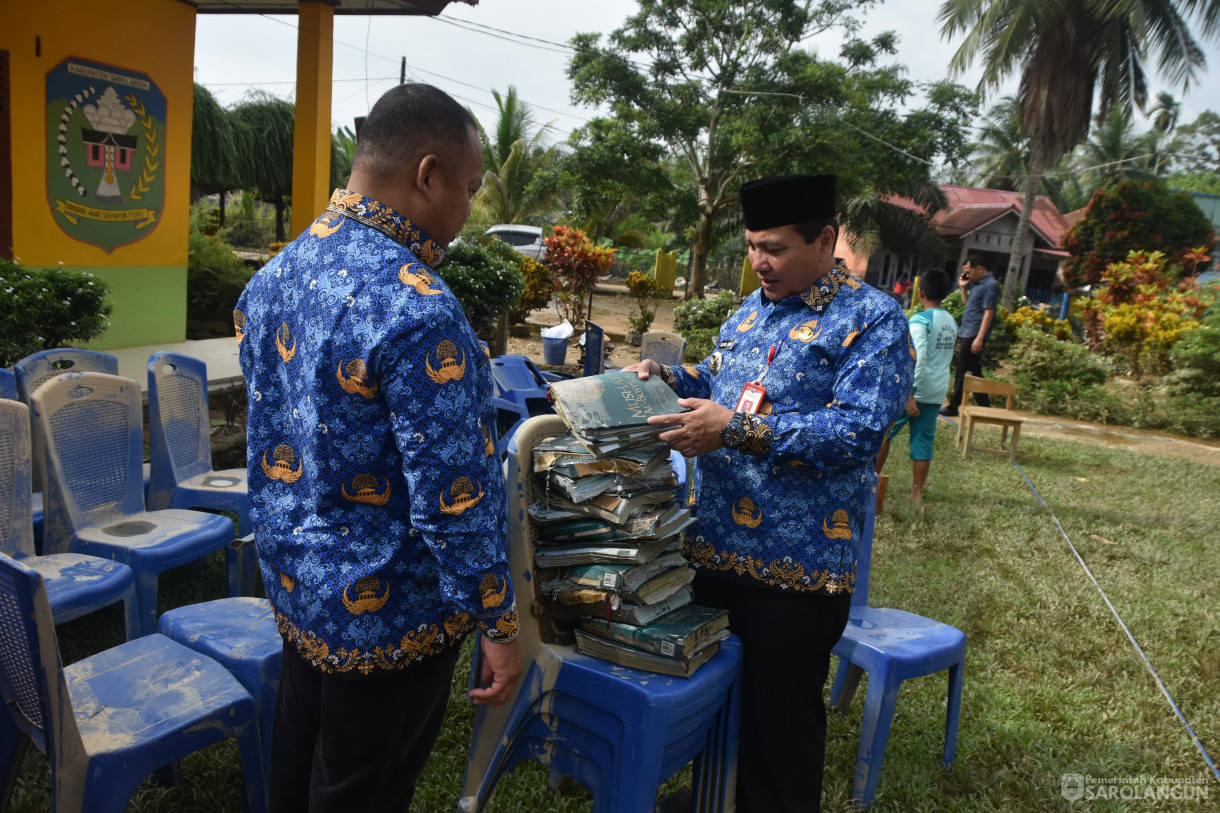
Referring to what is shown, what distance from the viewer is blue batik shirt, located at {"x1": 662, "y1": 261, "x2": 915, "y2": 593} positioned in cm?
191

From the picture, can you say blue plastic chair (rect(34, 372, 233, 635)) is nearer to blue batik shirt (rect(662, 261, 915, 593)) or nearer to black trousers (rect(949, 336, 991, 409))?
blue batik shirt (rect(662, 261, 915, 593))

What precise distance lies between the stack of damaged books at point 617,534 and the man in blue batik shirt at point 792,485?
0.43 feet

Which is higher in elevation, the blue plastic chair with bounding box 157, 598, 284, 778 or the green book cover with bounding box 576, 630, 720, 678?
the green book cover with bounding box 576, 630, 720, 678

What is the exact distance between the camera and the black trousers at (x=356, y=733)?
147 centimetres

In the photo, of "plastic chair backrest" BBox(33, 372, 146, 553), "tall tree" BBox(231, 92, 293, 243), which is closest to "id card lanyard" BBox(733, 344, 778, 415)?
"plastic chair backrest" BBox(33, 372, 146, 553)

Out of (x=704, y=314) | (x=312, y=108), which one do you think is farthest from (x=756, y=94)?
(x=312, y=108)

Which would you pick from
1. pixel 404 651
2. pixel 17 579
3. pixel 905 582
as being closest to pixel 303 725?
pixel 404 651

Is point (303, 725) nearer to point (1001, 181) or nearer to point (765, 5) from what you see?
point (765, 5)

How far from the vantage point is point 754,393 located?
6.83 ft

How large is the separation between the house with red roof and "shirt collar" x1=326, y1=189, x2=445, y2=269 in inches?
1075

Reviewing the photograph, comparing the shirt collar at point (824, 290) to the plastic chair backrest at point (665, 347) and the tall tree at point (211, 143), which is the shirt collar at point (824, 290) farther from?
the tall tree at point (211, 143)

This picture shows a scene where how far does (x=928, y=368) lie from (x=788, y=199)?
4327mm

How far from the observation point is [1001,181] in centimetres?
4141

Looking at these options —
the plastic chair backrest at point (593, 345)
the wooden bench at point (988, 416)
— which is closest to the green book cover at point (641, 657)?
the plastic chair backrest at point (593, 345)
